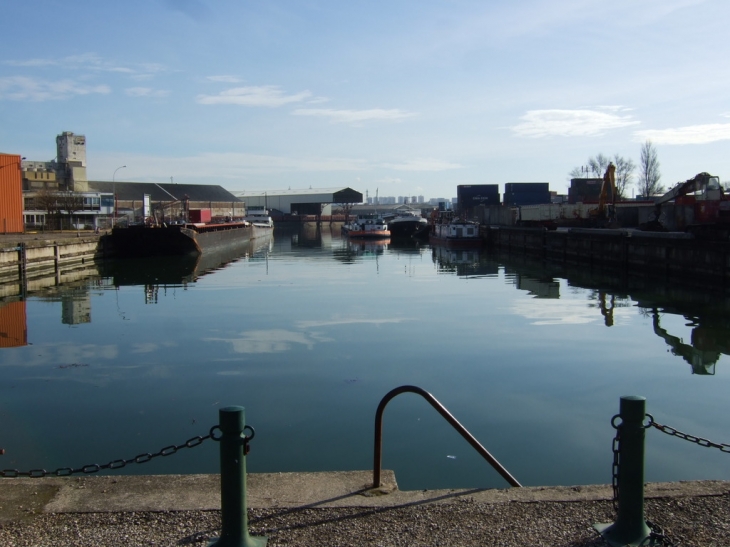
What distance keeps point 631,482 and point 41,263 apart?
3308cm

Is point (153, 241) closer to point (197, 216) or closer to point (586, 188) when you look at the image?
point (197, 216)

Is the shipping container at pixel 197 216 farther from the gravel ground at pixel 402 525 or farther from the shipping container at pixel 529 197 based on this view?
the gravel ground at pixel 402 525

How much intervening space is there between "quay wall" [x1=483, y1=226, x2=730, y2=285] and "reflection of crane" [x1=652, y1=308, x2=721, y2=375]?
9118 mm

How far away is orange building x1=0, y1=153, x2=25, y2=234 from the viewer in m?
40.0

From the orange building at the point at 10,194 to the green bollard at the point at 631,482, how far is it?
137 feet

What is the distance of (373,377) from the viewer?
11844 mm

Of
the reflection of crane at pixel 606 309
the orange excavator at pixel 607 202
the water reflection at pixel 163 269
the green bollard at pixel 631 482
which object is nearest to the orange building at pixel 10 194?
the water reflection at pixel 163 269

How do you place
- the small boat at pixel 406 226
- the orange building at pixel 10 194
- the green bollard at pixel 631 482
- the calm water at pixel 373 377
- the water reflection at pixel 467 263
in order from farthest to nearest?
1. the small boat at pixel 406 226
2. the orange building at pixel 10 194
3. the water reflection at pixel 467 263
4. the calm water at pixel 373 377
5. the green bollard at pixel 631 482

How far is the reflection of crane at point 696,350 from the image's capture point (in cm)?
1336

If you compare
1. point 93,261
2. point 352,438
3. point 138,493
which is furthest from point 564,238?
point 138,493

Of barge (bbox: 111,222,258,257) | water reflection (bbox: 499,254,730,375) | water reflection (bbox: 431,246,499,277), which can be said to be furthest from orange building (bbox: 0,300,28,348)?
barge (bbox: 111,222,258,257)

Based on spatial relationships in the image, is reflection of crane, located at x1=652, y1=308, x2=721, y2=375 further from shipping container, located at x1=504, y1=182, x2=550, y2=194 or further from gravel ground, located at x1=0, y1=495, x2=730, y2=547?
shipping container, located at x1=504, y1=182, x2=550, y2=194

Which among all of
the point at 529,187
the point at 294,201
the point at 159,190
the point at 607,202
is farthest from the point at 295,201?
the point at 607,202

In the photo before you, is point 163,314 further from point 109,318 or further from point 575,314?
point 575,314
